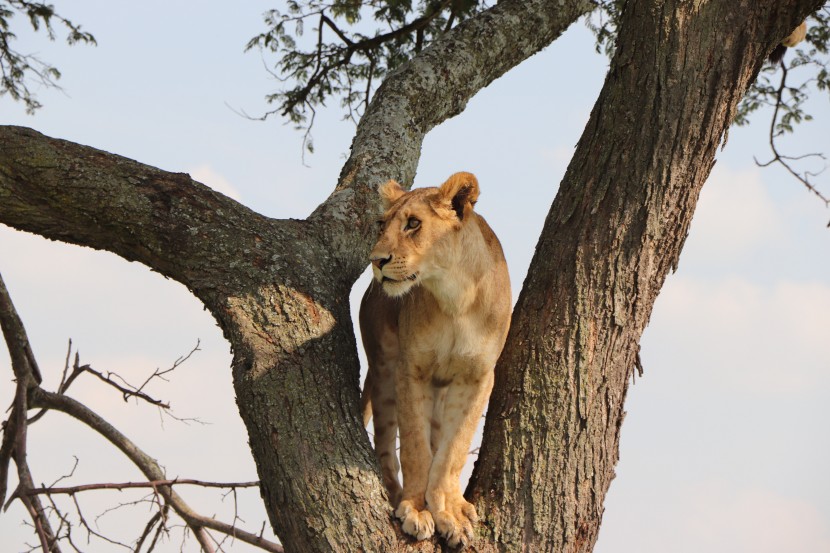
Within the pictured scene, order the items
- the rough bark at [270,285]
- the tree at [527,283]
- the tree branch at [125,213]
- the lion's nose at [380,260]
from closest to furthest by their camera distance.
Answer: the rough bark at [270,285]
the tree at [527,283]
the lion's nose at [380,260]
the tree branch at [125,213]

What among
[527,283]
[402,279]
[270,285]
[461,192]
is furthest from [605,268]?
[270,285]

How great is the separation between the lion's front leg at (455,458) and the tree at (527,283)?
0.28 feet

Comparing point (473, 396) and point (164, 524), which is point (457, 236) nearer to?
point (473, 396)

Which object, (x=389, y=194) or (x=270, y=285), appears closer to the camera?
(x=270, y=285)

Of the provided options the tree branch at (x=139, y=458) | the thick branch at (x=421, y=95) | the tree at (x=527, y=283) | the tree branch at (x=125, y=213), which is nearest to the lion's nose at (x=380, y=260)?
the tree at (x=527, y=283)

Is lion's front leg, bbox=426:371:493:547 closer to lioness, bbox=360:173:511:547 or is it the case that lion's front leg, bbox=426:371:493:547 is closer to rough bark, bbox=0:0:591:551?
lioness, bbox=360:173:511:547

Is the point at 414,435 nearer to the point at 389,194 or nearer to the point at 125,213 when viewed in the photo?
the point at 389,194

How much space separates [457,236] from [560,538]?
1422mm

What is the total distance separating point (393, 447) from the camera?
4.97 m

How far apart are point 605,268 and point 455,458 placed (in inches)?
42.6

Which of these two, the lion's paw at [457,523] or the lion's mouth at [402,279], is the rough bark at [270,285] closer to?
the lion's paw at [457,523]

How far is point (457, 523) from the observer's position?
4090 mm

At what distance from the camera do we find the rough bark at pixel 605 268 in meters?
4.08

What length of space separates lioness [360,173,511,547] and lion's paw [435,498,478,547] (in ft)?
0.25
